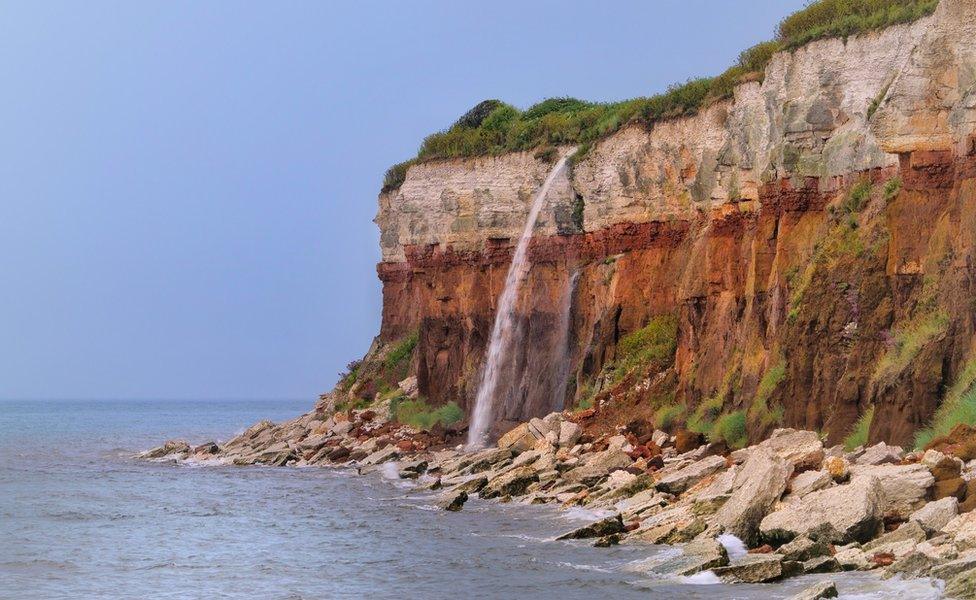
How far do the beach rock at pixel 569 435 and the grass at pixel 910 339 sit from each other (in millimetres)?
9964

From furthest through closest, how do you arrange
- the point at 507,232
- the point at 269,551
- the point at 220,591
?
the point at 507,232, the point at 269,551, the point at 220,591

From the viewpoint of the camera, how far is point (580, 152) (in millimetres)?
43219

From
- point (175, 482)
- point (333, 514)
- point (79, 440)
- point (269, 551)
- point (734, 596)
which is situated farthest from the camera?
point (79, 440)

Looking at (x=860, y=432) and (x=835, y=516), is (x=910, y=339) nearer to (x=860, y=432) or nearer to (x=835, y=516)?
(x=860, y=432)

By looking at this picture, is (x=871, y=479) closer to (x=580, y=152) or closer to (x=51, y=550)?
(x=51, y=550)

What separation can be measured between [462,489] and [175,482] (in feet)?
40.6

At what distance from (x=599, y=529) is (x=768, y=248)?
38.9 ft

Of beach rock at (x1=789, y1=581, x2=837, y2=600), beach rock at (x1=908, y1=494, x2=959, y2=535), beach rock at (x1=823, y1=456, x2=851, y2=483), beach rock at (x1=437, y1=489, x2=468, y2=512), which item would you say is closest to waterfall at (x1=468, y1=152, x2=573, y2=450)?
beach rock at (x1=437, y1=489, x2=468, y2=512)

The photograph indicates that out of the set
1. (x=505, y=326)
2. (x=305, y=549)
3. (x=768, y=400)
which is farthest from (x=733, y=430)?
(x=505, y=326)

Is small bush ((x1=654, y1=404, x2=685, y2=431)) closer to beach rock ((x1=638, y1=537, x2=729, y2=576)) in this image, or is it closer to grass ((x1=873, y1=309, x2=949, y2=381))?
grass ((x1=873, y1=309, x2=949, y2=381))

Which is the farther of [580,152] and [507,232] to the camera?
[507,232]

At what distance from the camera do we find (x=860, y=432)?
25.2 meters

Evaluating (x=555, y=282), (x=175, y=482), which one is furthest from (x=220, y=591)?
(x=555, y=282)

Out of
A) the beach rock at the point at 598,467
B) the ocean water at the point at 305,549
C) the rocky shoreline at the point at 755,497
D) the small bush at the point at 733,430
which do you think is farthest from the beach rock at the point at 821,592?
the small bush at the point at 733,430
